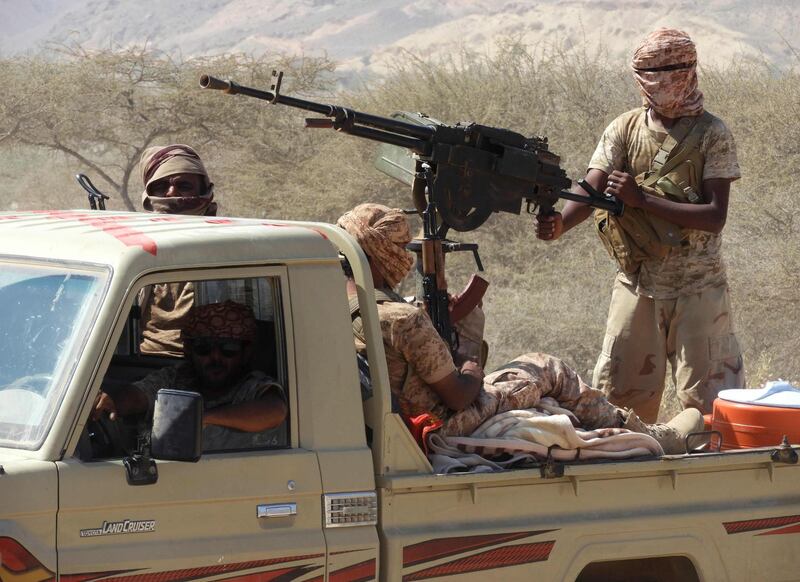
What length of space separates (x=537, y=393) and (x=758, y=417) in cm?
78

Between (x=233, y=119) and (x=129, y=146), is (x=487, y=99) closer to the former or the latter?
(x=233, y=119)

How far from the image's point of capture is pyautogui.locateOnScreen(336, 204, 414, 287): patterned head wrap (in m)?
3.90

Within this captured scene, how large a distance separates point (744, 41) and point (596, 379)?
39.3 m

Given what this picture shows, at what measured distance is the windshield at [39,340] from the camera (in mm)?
2893

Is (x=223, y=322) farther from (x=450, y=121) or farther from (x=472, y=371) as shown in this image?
(x=450, y=121)

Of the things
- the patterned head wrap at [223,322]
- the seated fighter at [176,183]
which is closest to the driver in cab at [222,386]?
the patterned head wrap at [223,322]

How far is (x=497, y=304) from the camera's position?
561 inches

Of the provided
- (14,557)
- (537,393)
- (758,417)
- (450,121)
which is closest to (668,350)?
(758,417)

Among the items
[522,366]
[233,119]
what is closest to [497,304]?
[233,119]

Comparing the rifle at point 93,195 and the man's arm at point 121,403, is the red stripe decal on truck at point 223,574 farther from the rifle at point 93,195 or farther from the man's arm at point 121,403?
the rifle at point 93,195

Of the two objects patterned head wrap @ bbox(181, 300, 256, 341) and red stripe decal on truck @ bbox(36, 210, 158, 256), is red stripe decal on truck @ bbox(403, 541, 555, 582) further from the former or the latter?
red stripe decal on truck @ bbox(36, 210, 158, 256)

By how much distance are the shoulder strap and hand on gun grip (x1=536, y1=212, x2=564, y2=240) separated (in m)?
0.49

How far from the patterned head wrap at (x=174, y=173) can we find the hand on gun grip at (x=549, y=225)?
1425 mm

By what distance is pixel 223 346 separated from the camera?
338 centimetres
